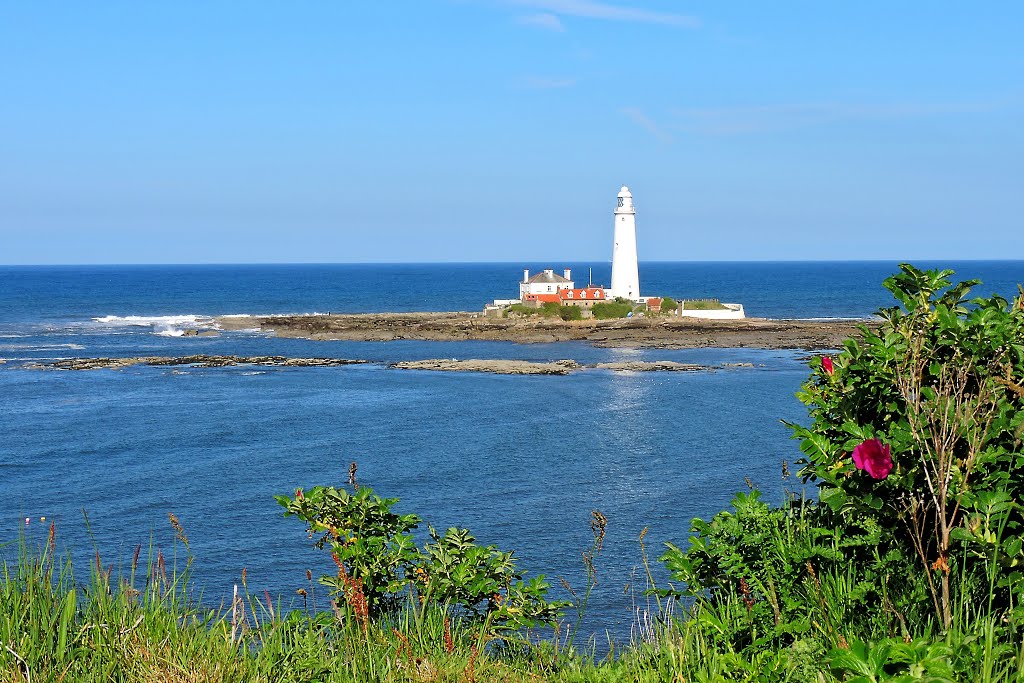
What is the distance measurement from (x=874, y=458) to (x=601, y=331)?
2506 inches

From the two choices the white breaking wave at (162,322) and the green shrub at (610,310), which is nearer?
the green shrub at (610,310)

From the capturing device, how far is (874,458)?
4.69m

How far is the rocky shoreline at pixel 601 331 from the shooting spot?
62500 millimetres

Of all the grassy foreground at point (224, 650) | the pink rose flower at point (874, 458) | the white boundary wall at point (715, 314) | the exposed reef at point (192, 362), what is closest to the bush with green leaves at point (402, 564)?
the grassy foreground at point (224, 650)

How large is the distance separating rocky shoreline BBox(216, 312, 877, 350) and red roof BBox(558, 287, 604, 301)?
4.66 m

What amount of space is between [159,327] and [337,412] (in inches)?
1788

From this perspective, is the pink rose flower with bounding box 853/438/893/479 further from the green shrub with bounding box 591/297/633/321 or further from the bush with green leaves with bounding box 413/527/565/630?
the green shrub with bounding box 591/297/633/321

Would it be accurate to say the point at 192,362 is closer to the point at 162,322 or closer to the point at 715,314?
the point at 162,322


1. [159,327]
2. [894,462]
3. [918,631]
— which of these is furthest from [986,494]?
[159,327]

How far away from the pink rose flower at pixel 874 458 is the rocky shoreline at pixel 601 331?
54.8 metres

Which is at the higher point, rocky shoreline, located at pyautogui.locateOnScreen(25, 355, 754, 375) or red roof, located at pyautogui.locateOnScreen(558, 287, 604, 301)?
red roof, located at pyautogui.locateOnScreen(558, 287, 604, 301)

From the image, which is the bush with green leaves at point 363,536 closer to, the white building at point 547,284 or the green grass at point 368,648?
the green grass at point 368,648

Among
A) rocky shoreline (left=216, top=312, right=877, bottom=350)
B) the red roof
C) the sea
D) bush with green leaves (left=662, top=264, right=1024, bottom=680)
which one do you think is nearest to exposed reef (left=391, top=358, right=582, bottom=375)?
the sea

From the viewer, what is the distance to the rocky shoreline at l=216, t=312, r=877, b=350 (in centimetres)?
6250
